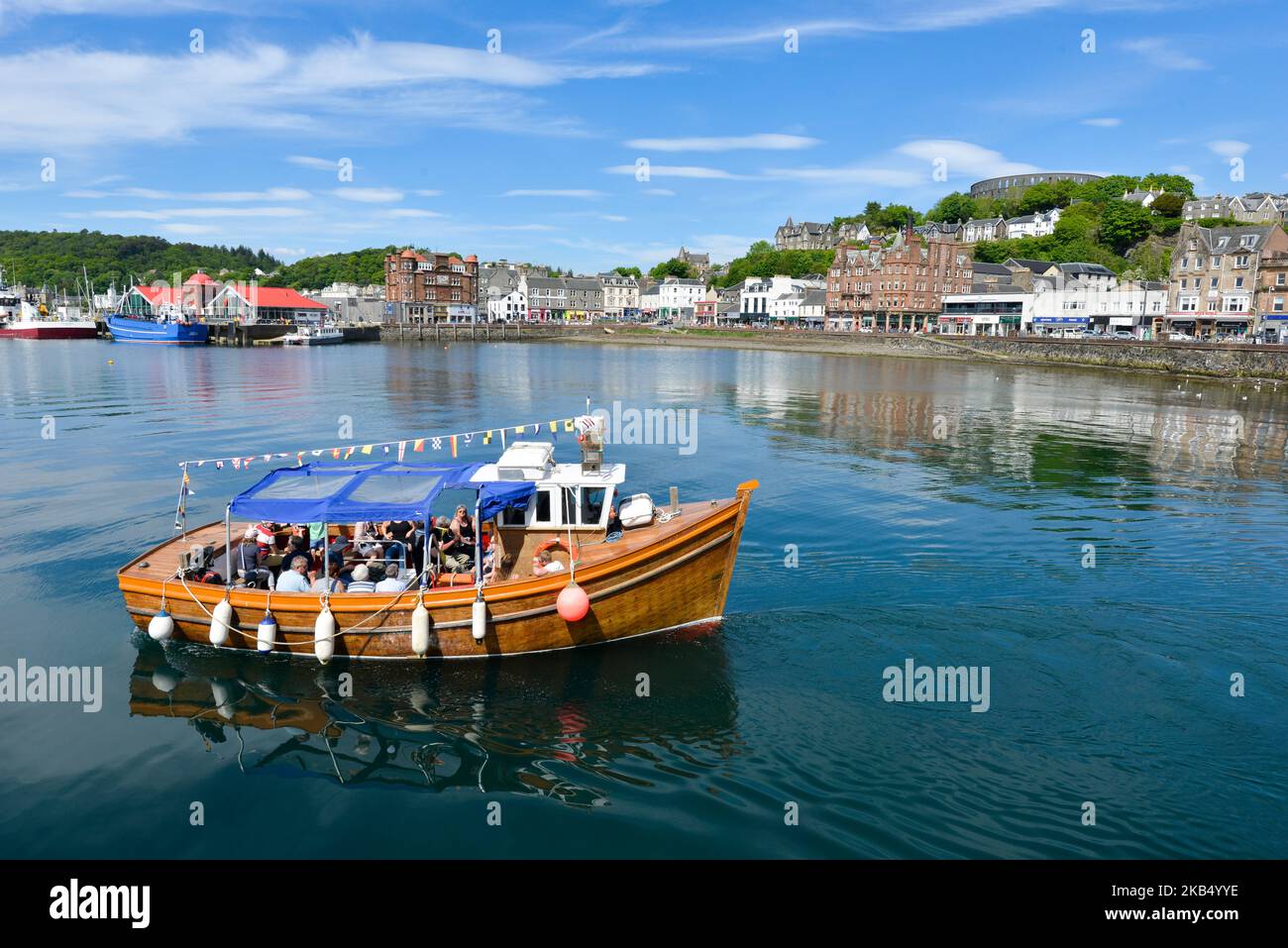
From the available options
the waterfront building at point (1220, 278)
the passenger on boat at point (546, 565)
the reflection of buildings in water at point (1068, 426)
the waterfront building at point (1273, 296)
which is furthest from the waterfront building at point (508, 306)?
the passenger on boat at point (546, 565)

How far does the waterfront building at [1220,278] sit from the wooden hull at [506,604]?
102552 millimetres

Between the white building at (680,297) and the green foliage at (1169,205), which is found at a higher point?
the green foliage at (1169,205)

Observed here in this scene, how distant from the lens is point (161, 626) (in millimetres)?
14906

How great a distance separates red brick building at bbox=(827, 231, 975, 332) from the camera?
124 meters

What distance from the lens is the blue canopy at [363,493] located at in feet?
48.3

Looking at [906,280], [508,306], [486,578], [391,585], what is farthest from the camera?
[508,306]

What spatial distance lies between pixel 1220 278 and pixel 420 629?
10989 centimetres

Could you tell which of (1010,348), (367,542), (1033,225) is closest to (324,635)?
(367,542)

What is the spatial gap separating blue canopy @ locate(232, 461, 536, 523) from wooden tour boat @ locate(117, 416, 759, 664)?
0.03 m

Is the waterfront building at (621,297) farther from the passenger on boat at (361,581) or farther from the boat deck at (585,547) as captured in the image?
the passenger on boat at (361,581)

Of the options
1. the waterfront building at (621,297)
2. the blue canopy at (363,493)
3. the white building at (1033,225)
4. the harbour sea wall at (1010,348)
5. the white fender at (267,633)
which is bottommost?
the white fender at (267,633)

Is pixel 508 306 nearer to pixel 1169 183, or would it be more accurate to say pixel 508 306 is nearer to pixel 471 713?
pixel 1169 183

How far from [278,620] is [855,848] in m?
11.0

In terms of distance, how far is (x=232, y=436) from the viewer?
126ft
